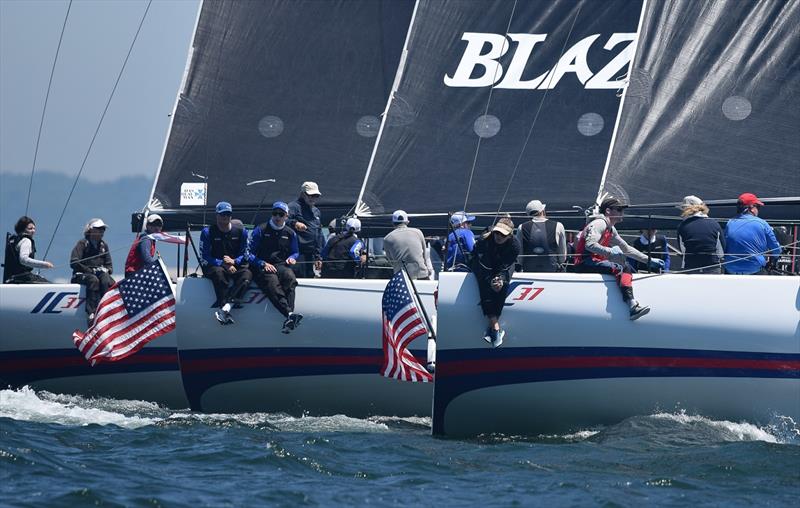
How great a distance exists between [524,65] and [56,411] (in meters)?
6.59

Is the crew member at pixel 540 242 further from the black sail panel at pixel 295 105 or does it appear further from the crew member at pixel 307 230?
the black sail panel at pixel 295 105

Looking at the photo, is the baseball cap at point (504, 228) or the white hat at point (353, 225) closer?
the baseball cap at point (504, 228)

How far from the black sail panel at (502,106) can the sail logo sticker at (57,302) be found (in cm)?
350

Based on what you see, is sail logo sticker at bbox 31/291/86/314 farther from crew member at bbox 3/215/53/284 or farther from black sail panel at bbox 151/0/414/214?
black sail panel at bbox 151/0/414/214

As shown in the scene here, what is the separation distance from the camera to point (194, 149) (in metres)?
18.8

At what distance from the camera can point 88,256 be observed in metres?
16.4

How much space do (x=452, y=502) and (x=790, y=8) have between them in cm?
766

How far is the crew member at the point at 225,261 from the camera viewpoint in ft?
47.5

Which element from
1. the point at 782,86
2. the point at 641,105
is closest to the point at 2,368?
the point at 641,105

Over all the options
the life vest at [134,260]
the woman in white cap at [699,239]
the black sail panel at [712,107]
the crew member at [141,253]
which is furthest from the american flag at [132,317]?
the woman in white cap at [699,239]

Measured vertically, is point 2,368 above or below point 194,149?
below

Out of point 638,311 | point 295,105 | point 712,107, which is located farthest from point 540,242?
point 295,105

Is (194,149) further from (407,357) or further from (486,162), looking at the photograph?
(407,357)

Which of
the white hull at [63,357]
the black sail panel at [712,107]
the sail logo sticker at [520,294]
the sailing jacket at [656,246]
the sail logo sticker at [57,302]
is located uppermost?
the black sail panel at [712,107]
